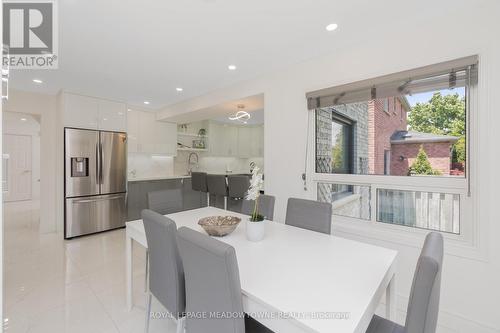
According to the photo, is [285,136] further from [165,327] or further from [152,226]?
[165,327]

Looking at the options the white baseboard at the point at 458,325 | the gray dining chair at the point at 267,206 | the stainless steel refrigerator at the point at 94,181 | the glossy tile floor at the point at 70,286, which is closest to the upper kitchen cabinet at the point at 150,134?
the stainless steel refrigerator at the point at 94,181

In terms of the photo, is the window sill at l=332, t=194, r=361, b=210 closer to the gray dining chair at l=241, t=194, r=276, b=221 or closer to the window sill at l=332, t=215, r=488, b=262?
the window sill at l=332, t=215, r=488, b=262

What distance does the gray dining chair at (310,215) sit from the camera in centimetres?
182

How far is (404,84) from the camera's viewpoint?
6.51 ft

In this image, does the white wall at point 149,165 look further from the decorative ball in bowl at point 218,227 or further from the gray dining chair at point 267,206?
the decorative ball in bowl at point 218,227

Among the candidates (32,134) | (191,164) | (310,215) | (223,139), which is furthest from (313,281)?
(32,134)

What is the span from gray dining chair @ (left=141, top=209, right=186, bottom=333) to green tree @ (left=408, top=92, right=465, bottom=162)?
7.43ft

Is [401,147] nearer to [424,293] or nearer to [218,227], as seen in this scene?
[424,293]

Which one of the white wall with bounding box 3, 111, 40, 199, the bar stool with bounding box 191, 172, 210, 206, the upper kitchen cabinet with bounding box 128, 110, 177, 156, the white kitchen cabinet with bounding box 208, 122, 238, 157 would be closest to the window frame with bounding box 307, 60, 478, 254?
the bar stool with bounding box 191, 172, 210, 206

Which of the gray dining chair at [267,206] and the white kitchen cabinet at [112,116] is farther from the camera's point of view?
the white kitchen cabinet at [112,116]

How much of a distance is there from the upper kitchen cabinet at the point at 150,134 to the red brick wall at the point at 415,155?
14.7ft

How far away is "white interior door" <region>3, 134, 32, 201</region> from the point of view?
6738mm

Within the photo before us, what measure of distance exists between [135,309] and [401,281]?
2384 mm

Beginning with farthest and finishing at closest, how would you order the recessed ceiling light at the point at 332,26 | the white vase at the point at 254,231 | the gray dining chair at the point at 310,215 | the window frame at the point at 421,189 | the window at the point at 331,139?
the window at the point at 331,139 < the recessed ceiling light at the point at 332,26 < the gray dining chair at the point at 310,215 < the window frame at the point at 421,189 < the white vase at the point at 254,231
